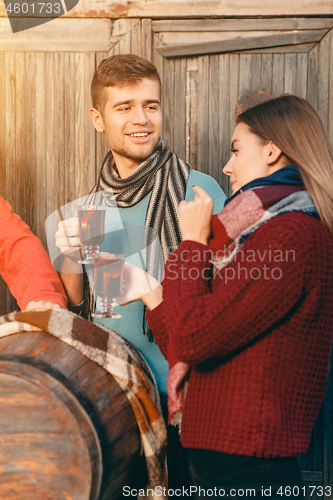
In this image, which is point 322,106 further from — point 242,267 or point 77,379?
point 77,379

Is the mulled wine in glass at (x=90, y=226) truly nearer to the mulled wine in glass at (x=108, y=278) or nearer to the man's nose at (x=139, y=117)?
the mulled wine in glass at (x=108, y=278)

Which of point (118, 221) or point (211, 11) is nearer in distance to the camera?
point (118, 221)

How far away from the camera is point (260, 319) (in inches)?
43.4

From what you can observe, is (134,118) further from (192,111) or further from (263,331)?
(263,331)

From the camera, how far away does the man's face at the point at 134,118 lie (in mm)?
2053

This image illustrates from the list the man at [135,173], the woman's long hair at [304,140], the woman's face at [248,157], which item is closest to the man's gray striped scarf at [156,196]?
the man at [135,173]

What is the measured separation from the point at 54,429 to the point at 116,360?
277mm

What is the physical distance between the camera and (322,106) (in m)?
2.64

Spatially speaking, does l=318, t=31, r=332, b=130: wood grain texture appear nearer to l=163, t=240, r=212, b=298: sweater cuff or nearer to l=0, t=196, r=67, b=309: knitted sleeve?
l=163, t=240, r=212, b=298: sweater cuff

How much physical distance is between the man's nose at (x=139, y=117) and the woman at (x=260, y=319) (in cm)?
92

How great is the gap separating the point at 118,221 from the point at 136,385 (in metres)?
1.05

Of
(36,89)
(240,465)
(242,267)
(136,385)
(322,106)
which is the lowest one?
(240,465)

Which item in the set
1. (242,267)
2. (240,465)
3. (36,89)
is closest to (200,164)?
(36,89)

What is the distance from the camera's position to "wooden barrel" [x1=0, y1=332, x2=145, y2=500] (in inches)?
45.3
